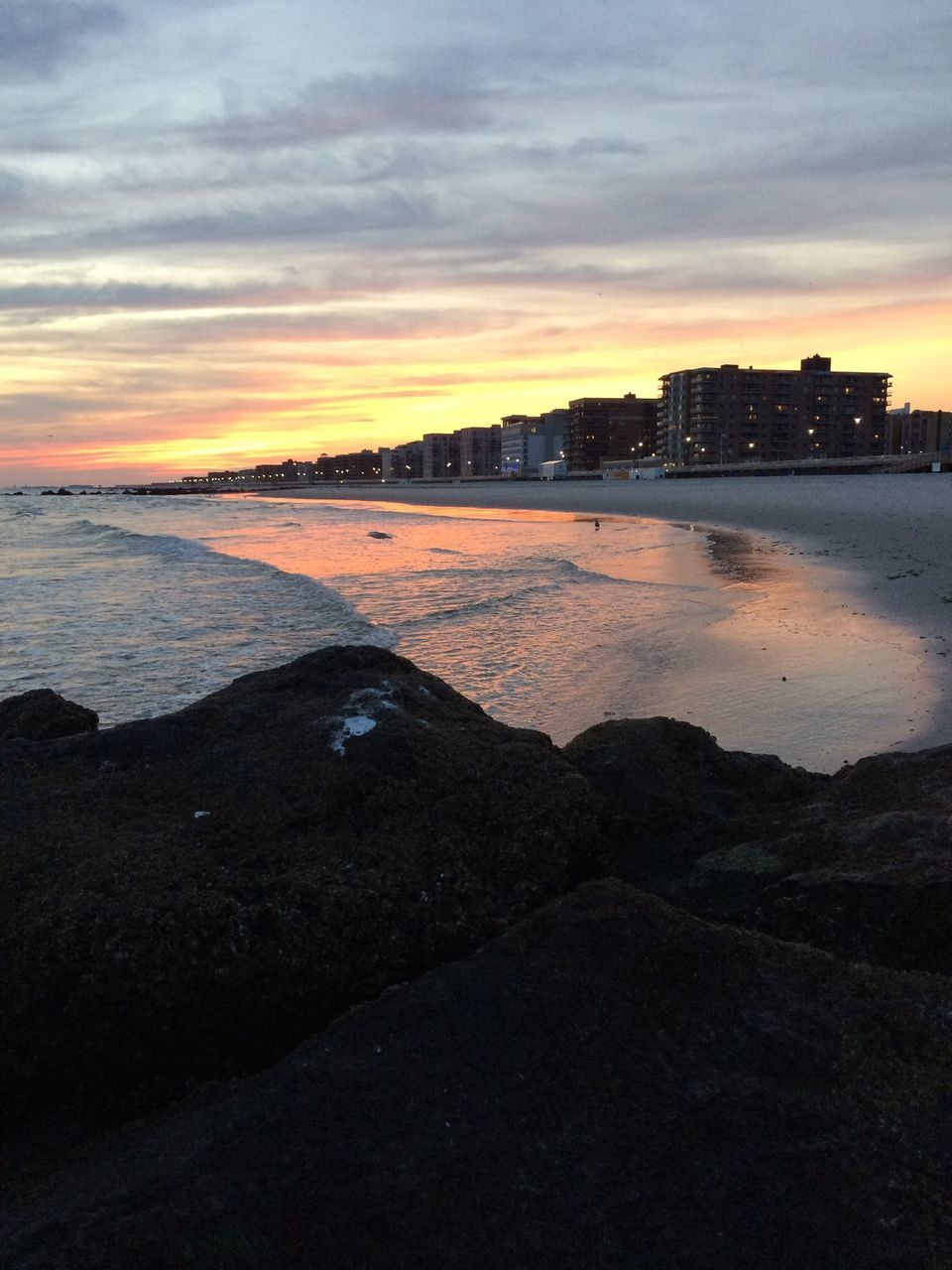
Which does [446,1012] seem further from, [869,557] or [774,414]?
[774,414]

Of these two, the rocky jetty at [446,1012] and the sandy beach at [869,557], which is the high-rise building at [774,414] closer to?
the sandy beach at [869,557]

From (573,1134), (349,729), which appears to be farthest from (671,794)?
(573,1134)

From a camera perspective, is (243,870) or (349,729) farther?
(349,729)

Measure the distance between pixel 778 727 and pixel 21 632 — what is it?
11918 mm

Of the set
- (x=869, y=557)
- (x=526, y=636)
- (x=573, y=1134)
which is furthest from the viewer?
(x=869, y=557)

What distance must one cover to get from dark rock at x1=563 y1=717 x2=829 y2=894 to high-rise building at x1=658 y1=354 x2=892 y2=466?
174 meters

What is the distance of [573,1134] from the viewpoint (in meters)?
1.89

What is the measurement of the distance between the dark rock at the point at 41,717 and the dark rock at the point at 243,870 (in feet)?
2.49

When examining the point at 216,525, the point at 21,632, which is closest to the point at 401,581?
the point at 21,632

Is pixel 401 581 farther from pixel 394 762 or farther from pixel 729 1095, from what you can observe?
pixel 729 1095

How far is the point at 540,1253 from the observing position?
1674 millimetres

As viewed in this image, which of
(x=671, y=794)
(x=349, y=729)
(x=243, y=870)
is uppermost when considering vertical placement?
(x=349, y=729)

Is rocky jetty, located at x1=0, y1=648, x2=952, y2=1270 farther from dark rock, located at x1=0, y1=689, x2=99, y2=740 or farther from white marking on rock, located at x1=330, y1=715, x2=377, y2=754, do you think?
dark rock, located at x1=0, y1=689, x2=99, y2=740

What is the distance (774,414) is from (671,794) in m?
186
